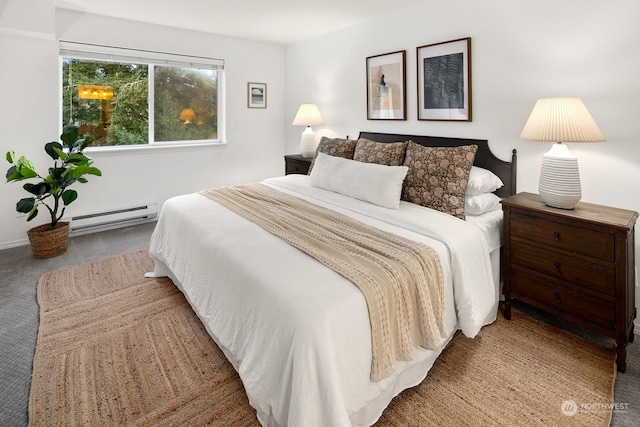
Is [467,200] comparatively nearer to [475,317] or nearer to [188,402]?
[475,317]

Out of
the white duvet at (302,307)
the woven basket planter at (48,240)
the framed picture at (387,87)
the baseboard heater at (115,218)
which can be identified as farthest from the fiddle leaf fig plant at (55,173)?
the framed picture at (387,87)

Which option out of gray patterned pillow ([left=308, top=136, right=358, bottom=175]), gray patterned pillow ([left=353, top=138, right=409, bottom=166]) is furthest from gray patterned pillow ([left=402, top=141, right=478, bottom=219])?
gray patterned pillow ([left=308, top=136, right=358, bottom=175])

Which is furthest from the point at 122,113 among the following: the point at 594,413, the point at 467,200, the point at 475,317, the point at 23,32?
the point at 594,413

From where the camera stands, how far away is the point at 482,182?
2.45m

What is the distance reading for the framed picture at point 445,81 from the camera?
2.84 metres

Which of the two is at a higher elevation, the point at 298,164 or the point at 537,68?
the point at 537,68

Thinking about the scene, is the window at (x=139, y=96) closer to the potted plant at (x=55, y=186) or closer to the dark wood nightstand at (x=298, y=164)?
the potted plant at (x=55, y=186)

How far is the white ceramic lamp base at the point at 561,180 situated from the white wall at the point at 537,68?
0.38 m

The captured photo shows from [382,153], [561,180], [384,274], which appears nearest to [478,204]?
[561,180]

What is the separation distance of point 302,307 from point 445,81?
250cm

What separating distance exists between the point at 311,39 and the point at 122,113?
2.43m

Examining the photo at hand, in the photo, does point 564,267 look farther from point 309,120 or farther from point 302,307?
point 309,120

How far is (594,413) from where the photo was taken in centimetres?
156

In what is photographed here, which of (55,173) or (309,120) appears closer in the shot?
(55,173)
